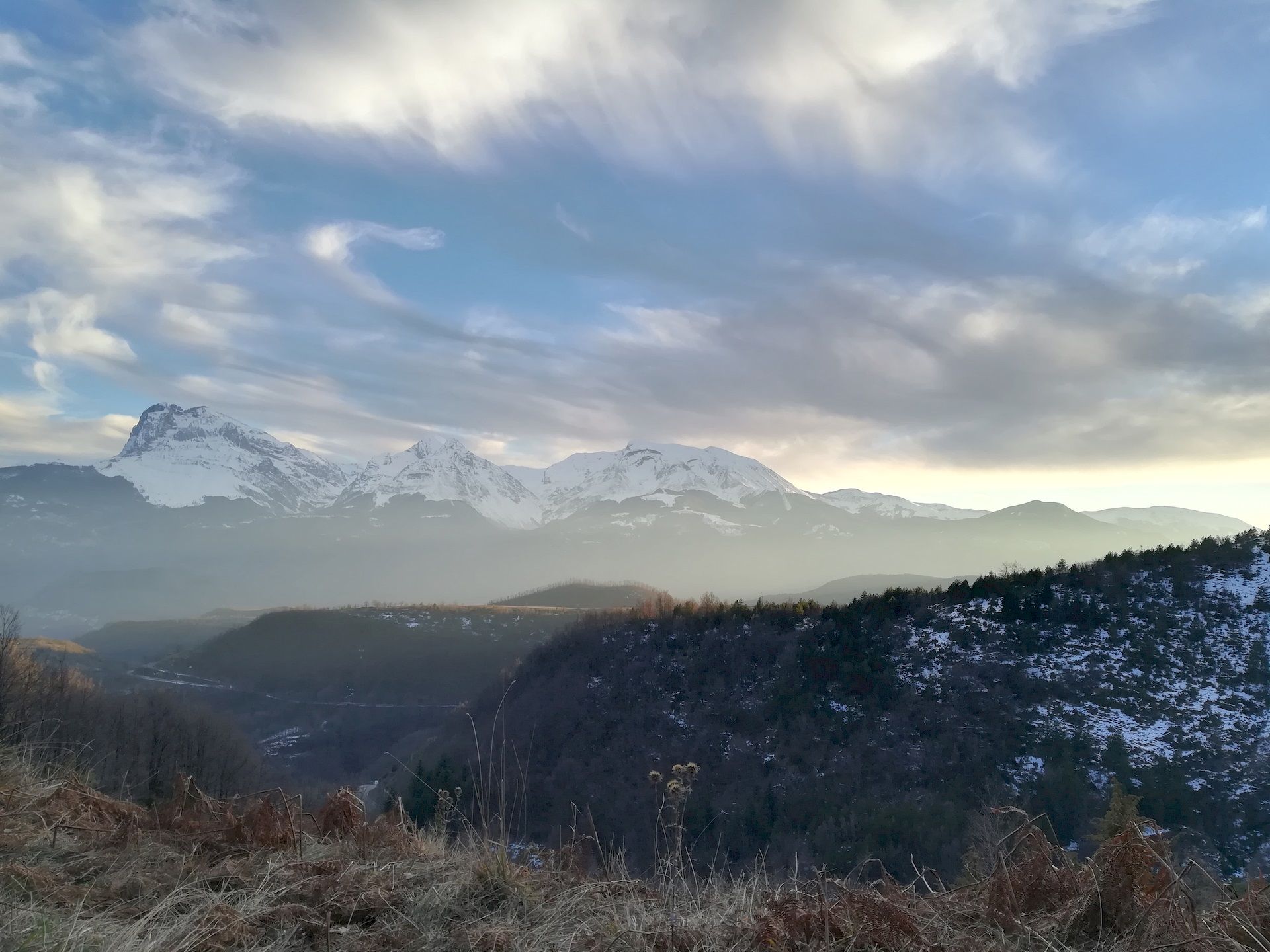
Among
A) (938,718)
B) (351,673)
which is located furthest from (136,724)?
(351,673)

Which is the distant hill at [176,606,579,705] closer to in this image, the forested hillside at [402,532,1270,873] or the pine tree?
the forested hillside at [402,532,1270,873]

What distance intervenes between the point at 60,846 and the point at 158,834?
20.7 inches

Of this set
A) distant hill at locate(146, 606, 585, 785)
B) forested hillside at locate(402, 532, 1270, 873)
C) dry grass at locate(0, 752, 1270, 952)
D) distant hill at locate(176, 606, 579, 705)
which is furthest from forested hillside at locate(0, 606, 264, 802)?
distant hill at locate(176, 606, 579, 705)

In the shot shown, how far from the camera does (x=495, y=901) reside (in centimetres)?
385

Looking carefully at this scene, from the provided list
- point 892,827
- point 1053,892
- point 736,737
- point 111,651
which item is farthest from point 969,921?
point 111,651

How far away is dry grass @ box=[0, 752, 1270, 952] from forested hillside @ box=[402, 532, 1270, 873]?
28.1m

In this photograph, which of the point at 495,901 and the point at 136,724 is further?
the point at 136,724

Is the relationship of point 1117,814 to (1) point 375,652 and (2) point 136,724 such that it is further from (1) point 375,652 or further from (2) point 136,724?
(1) point 375,652

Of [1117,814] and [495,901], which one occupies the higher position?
[495,901]

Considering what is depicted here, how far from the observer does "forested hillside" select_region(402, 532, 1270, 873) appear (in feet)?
128

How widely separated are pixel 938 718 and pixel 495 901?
170ft

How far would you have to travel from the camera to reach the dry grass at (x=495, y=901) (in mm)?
3008

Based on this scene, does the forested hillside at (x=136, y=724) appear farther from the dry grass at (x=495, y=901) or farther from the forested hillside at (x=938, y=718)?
the dry grass at (x=495, y=901)

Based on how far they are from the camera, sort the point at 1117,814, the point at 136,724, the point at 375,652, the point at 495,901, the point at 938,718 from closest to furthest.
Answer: the point at 495,901 → the point at 1117,814 → the point at 938,718 → the point at 136,724 → the point at 375,652
